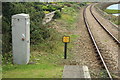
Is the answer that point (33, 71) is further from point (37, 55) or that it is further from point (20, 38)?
point (37, 55)

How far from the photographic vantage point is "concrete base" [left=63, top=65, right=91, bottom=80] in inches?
288

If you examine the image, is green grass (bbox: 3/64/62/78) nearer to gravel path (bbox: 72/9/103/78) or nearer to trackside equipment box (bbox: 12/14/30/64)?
trackside equipment box (bbox: 12/14/30/64)

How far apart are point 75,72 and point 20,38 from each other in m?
2.35

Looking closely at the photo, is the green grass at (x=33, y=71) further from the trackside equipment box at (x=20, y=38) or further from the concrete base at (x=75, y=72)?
the trackside equipment box at (x=20, y=38)

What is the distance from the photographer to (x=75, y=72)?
7781 millimetres

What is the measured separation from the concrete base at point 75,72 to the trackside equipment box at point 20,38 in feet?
5.08

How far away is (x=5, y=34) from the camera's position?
10.0 m

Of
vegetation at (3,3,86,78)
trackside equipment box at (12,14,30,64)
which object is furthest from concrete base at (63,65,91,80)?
trackside equipment box at (12,14,30,64)

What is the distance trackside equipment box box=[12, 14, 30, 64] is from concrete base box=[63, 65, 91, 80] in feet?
5.08

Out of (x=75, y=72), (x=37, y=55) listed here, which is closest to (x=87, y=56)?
(x=37, y=55)

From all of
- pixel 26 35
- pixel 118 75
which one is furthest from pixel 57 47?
pixel 118 75

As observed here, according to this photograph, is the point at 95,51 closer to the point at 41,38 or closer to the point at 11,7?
the point at 41,38

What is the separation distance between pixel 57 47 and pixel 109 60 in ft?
10.5

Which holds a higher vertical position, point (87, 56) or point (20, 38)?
point (20, 38)
